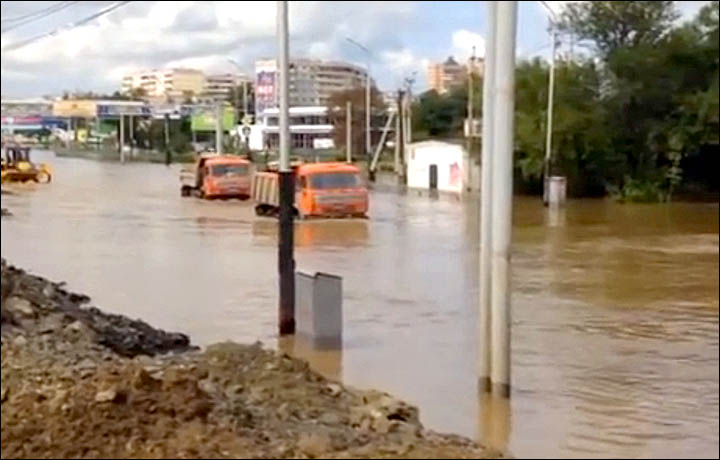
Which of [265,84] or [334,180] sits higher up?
[265,84]

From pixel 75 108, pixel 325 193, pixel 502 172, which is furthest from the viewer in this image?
pixel 325 193

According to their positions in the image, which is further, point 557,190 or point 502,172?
point 557,190

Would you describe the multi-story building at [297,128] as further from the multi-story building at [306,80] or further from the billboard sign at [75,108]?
the billboard sign at [75,108]

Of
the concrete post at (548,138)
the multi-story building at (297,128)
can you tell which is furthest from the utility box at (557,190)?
the multi-story building at (297,128)

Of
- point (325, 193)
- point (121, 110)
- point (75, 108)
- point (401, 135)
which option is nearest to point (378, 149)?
point (401, 135)

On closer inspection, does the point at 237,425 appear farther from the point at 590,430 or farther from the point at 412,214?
the point at 412,214

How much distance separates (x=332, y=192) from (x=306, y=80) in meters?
11.5

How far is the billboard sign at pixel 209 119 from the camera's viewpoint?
11.2m

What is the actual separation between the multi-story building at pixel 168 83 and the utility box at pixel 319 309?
158 cm

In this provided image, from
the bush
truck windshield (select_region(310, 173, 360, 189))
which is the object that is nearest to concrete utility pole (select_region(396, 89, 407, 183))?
truck windshield (select_region(310, 173, 360, 189))

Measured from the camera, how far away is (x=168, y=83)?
10320 mm

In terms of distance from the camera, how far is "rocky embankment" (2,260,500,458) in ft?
16.7

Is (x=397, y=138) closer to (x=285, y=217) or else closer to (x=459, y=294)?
(x=459, y=294)

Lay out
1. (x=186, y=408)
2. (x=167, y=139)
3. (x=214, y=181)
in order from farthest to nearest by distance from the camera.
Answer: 1. (x=214, y=181)
2. (x=167, y=139)
3. (x=186, y=408)
